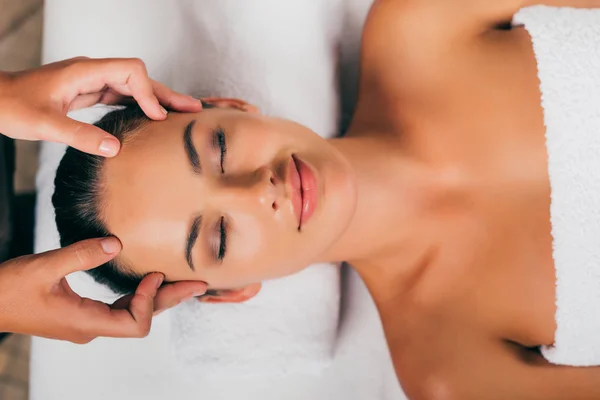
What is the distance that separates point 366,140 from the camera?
109 cm

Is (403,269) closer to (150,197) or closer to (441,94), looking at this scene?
(441,94)

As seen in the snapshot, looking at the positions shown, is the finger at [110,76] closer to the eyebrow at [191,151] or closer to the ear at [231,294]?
the eyebrow at [191,151]

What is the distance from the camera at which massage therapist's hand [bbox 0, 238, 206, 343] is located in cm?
77

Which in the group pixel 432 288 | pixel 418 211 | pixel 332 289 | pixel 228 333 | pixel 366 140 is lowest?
pixel 228 333

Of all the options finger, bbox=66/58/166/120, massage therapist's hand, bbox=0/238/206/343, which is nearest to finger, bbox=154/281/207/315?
massage therapist's hand, bbox=0/238/206/343

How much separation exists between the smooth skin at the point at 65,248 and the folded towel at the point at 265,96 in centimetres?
36

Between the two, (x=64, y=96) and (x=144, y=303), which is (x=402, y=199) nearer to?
(x=144, y=303)

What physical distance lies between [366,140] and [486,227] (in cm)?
31

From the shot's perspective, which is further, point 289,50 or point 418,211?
point 289,50

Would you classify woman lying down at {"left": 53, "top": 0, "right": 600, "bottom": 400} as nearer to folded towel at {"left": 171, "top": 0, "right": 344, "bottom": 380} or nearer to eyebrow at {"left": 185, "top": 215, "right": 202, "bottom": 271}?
eyebrow at {"left": 185, "top": 215, "right": 202, "bottom": 271}

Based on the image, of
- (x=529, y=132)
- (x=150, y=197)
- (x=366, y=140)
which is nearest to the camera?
(x=150, y=197)

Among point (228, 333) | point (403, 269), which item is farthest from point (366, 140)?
point (228, 333)

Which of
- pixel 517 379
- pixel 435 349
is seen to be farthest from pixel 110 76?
pixel 517 379

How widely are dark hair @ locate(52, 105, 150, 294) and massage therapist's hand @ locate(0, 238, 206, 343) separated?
2.1 inches
